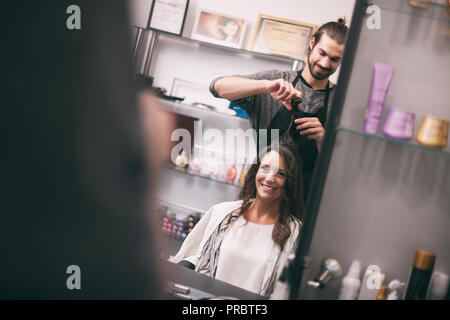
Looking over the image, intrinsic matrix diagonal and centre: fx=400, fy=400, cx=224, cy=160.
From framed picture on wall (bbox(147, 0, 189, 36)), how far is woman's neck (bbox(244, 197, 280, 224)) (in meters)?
0.79

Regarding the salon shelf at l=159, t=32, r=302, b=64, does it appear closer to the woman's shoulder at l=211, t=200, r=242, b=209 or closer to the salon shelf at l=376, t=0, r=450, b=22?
the salon shelf at l=376, t=0, r=450, b=22

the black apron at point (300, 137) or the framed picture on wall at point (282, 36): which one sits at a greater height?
the framed picture on wall at point (282, 36)

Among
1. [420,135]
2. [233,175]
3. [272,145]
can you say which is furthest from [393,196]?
[233,175]

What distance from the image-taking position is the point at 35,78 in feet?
0.76

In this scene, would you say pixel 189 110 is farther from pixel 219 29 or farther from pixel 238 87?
pixel 219 29

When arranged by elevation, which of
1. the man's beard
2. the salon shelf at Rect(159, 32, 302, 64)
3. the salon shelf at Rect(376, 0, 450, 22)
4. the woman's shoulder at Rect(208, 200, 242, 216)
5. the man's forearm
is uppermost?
the salon shelf at Rect(376, 0, 450, 22)

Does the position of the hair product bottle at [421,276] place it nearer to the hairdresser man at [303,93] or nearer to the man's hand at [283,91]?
the hairdresser man at [303,93]

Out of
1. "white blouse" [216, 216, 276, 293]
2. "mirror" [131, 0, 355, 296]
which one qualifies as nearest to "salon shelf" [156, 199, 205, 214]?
"mirror" [131, 0, 355, 296]

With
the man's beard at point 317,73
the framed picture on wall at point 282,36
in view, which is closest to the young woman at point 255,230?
the man's beard at point 317,73

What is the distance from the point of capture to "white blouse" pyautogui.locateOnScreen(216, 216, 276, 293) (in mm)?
1438

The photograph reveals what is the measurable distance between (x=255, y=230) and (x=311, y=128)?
43cm

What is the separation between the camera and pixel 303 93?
4.82 ft

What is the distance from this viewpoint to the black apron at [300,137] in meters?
1.40

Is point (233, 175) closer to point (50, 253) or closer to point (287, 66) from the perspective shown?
point (287, 66)
